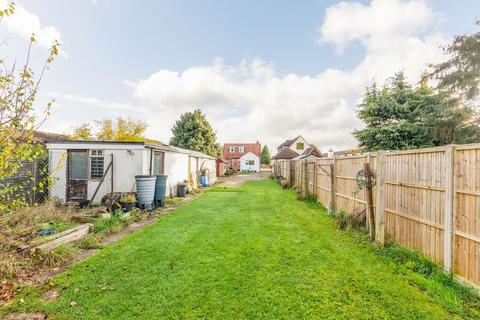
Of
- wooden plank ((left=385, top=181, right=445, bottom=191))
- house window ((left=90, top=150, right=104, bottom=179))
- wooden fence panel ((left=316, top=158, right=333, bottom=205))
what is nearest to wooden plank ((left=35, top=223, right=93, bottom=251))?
house window ((left=90, top=150, right=104, bottom=179))

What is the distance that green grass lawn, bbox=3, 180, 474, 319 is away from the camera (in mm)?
2822

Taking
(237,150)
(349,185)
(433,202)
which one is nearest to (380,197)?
(433,202)

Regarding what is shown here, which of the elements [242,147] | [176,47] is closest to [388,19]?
[176,47]

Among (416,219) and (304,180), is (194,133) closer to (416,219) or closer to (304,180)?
(304,180)

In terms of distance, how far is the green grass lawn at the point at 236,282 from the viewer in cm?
282

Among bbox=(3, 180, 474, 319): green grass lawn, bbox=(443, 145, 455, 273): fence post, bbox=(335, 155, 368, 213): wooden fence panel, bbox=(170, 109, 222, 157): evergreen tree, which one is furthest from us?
bbox=(170, 109, 222, 157): evergreen tree

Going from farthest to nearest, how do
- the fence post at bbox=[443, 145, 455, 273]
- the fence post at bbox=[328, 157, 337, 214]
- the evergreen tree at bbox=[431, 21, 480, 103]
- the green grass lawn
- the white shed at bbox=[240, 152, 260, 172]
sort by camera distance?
the white shed at bbox=[240, 152, 260, 172] < the evergreen tree at bbox=[431, 21, 480, 103] < the fence post at bbox=[328, 157, 337, 214] < the fence post at bbox=[443, 145, 455, 273] < the green grass lawn

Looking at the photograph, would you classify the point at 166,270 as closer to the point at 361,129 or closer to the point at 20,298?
the point at 20,298

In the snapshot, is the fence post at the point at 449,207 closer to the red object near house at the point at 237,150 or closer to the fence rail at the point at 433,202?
the fence rail at the point at 433,202

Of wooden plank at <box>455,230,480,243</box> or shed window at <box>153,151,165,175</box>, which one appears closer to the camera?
wooden plank at <box>455,230,480,243</box>

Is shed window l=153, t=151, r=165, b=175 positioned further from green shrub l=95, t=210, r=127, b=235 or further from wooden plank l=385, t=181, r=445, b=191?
wooden plank l=385, t=181, r=445, b=191

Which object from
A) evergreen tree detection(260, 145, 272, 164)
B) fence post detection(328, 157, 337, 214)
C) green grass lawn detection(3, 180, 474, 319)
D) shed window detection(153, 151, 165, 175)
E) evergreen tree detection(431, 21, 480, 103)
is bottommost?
green grass lawn detection(3, 180, 474, 319)

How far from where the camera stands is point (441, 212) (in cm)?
373

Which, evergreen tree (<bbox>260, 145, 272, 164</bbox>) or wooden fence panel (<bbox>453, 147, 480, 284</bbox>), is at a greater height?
evergreen tree (<bbox>260, 145, 272, 164</bbox>)
